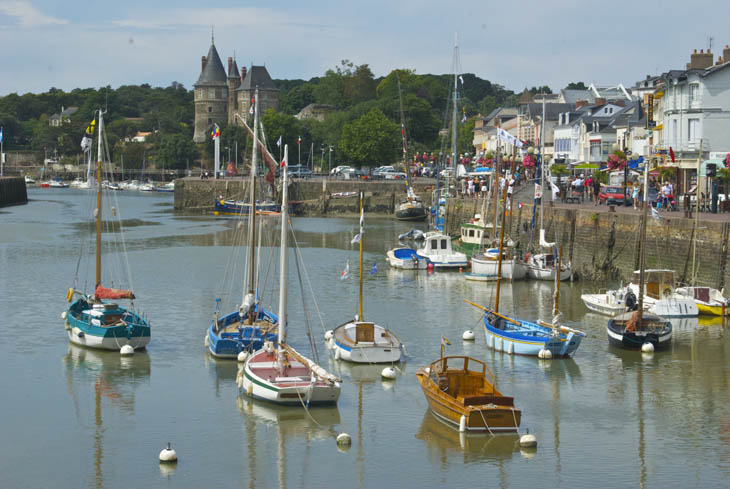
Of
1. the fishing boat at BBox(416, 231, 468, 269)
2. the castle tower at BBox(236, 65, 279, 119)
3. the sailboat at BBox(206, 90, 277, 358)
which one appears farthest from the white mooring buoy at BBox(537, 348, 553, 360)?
the castle tower at BBox(236, 65, 279, 119)

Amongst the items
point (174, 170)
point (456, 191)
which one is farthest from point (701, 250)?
point (174, 170)

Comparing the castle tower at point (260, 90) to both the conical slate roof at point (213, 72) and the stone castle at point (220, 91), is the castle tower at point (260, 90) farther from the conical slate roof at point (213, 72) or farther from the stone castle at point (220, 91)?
the conical slate roof at point (213, 72)

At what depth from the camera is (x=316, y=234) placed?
76062 millimetres

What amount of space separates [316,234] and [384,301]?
33884mm

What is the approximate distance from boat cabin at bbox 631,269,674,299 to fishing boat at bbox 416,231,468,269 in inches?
630

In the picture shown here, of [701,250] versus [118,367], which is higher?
[701,250]

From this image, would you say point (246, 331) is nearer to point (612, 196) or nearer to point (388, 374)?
point (388, 374)

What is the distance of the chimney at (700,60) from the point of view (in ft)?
183

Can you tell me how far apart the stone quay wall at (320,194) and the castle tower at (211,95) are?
64.9 meters

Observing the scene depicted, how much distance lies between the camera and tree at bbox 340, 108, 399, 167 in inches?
4382

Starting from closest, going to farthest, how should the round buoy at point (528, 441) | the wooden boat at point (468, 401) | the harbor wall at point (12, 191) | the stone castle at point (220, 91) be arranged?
1. the round buoy at point (528, 441)
2. the wooden boat at point (468, 401)
3. the harbor wall at point (12, 191)
4. the stone castle at point (220, 91)

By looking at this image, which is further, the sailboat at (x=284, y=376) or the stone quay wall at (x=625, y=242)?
the stone quay wall at (x=625, y=242)

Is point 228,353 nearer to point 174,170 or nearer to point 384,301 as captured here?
point 384,301

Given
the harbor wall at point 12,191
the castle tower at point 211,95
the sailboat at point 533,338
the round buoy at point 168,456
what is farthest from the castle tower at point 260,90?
the round buoy at point 168,456
